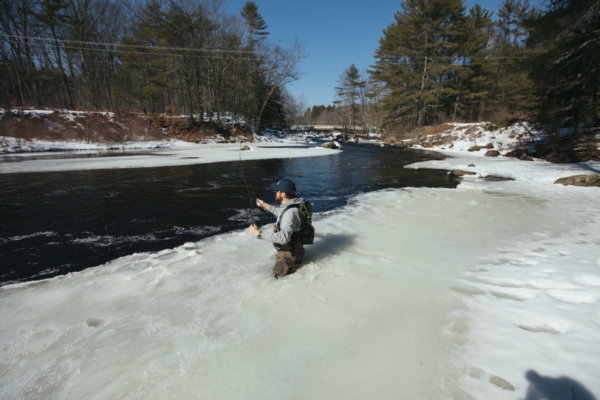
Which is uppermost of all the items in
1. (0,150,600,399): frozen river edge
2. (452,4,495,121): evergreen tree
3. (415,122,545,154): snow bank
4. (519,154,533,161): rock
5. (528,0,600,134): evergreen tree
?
(452,4,495,121): evergreen tree

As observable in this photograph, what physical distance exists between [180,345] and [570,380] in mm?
3119

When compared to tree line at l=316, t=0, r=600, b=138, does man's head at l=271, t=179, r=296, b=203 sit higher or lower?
lower

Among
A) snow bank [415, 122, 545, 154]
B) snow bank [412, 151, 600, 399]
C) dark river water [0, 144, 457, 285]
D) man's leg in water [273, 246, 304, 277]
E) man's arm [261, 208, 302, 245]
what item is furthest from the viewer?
snow bank [415, 122, 545, 154]

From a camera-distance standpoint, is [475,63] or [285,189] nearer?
[285,189]

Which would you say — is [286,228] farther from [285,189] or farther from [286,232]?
[285,189]

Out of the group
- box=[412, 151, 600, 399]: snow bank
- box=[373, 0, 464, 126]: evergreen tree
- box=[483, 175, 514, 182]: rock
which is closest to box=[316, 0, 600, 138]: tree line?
box=[373, 0, 464, 126]: evergreen tree

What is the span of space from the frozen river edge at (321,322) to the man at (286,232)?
0.72 ft

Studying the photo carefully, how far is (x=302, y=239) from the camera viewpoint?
147 inches

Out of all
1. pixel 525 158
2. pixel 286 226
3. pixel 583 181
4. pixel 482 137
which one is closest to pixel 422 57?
pixel 482 137

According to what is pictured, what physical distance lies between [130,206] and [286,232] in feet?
19.3

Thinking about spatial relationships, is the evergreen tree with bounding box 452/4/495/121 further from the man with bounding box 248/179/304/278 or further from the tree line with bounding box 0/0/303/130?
the man with bounding box 248/179/304/278

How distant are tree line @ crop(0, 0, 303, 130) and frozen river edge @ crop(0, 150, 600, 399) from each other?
102 feet

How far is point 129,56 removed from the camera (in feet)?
115

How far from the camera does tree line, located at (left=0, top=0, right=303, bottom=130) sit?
3005 centimetres
